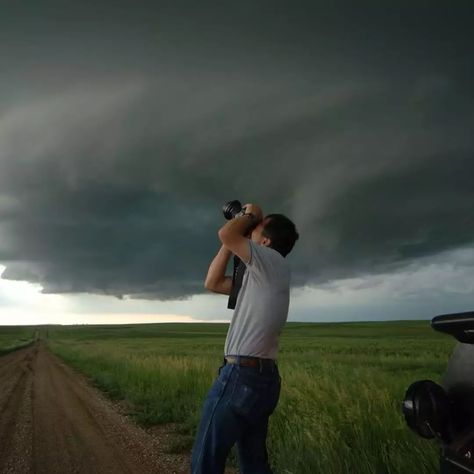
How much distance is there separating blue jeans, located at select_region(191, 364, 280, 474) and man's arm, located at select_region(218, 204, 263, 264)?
1.86 ft

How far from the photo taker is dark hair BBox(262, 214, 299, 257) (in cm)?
287

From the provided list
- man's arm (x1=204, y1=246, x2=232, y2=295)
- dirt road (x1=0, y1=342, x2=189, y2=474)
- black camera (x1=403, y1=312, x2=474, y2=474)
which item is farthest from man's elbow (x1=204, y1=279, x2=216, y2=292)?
dirt road (x1=0, y1=342, x2=189, y2=474)

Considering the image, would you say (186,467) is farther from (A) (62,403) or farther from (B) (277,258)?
(A) (62,403)

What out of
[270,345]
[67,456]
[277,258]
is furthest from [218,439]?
[67,456]

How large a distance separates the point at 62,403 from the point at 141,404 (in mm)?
1862

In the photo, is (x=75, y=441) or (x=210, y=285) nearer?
(x=210, y=285)

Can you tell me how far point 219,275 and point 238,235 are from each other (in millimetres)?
389

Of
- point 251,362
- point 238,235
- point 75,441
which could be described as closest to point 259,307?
point 251,362

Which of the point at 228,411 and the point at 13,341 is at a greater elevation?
the point at 13,341

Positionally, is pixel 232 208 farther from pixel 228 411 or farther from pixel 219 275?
pixel 228 411

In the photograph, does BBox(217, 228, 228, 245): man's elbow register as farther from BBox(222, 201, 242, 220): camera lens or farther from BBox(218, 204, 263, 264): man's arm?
BBox(222, 201, 242, 220): camera lens

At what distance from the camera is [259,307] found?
2637 mm

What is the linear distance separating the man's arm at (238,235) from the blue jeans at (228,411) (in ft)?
1.86

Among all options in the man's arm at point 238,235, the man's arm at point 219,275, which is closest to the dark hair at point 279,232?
the man's arm at point 238,235
